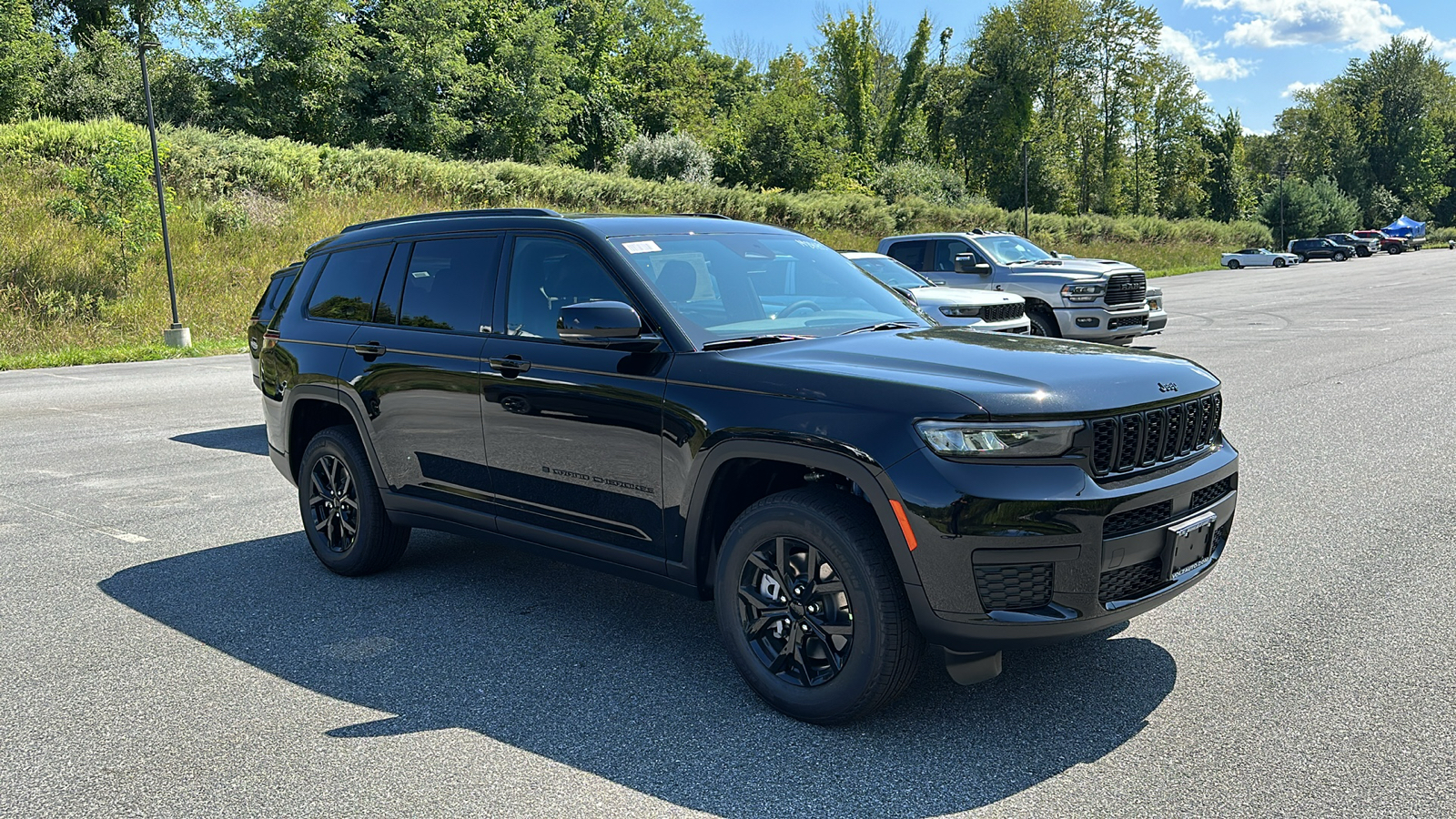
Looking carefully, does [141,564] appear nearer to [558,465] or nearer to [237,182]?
[558,465]

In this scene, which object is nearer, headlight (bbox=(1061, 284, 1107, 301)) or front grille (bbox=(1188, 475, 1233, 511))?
front grille (bbox=(1188, 475, 1233, 511))

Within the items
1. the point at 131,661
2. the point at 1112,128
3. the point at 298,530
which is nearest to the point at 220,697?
the point at 131,661

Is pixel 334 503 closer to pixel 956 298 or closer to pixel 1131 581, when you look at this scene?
pixel 1131 581

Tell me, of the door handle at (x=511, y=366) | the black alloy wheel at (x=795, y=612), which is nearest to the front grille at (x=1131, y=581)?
the black alloy wheel at (x=795, y=612)

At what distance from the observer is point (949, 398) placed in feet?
10.9

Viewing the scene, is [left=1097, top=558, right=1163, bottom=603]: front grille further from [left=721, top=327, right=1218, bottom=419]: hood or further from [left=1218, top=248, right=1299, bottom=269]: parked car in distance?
[left=1218, top=248, right=1299, bottom=269]: parked car in distance

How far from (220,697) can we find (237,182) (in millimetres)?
26601

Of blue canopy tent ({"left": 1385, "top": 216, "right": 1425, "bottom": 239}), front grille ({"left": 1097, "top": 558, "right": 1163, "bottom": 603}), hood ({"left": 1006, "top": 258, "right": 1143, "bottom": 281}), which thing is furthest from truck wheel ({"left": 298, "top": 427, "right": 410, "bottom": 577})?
Result: blue canopy tent ({"left": 1385, "top": 216, "right": 1425, "bottom": 239})

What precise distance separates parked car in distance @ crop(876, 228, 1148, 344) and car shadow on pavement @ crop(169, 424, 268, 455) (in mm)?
8882

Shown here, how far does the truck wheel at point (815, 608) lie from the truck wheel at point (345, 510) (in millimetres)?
2345

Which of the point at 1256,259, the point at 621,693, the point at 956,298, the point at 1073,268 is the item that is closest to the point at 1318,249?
the point at 1256,259

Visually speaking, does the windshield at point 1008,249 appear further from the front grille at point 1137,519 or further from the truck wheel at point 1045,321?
the front grille at point 1137,519

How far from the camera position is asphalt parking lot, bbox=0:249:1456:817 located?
321 centimetres

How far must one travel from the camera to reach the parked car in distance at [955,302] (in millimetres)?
11781
